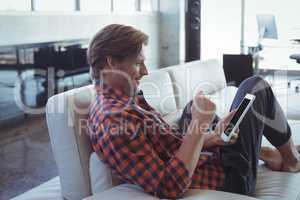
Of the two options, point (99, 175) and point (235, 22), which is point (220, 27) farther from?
point (99, 175)

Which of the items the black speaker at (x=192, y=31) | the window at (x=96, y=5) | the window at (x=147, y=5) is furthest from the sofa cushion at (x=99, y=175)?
the window at (x=147, y=5)

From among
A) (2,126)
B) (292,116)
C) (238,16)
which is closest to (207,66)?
(292,116)

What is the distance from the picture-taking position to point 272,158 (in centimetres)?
175

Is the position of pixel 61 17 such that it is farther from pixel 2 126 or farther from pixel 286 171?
pixel 286 171

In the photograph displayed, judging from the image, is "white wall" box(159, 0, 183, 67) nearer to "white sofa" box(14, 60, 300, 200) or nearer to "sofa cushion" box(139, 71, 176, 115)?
"sofa cushion" box(139, 71, 176, 115)

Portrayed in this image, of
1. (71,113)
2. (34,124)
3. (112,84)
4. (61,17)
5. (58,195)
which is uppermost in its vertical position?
(61,17)

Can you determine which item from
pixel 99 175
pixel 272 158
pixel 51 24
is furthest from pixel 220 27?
pixel 99 175

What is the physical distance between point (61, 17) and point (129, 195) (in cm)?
427

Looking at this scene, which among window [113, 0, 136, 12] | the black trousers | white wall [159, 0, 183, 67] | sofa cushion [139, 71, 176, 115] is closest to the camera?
the black trousers

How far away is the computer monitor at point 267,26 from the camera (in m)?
5.60

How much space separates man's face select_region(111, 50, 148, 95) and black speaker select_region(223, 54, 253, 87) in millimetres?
3121

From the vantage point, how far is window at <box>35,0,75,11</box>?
15.7 feet

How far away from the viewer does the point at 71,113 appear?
4.68ft

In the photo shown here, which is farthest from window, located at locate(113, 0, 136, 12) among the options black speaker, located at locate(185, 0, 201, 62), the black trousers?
the black trousers
